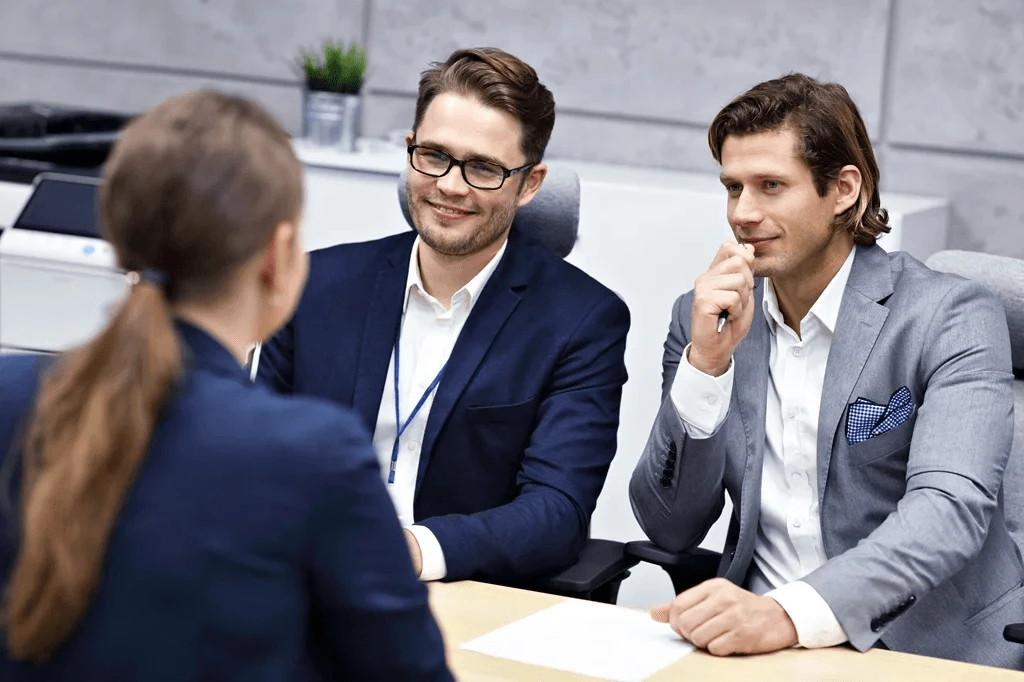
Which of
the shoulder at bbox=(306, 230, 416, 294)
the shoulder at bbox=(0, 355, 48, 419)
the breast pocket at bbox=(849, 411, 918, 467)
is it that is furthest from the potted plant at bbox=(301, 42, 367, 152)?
the shoulder at bbox=(0, 355, 48, 419)

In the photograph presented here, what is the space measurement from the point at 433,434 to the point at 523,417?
0.15 m

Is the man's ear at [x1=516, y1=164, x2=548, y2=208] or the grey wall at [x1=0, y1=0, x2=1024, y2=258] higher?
the grey wall at [x1=0, y1=0, x2=1024, y2=258]

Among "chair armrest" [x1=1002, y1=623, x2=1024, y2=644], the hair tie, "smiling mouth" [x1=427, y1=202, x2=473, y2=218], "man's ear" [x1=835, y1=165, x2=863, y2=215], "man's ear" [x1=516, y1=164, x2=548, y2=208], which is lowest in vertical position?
"chair armrest" [x1=1002, y1=623, x2=1024, y2=644]

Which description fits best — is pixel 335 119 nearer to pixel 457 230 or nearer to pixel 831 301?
pixel 457 230

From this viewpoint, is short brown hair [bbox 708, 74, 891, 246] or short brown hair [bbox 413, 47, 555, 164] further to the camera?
short brown hair [bbox 413, 47, 555, 164]

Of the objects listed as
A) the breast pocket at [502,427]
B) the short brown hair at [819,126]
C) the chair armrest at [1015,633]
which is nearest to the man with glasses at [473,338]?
the breast pocket at [502,427]

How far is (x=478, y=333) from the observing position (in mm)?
2039

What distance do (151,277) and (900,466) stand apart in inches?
50.1

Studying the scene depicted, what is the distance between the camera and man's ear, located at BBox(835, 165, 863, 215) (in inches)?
76.8

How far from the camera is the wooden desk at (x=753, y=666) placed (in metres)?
1.36

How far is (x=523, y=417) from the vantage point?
79.0 inches

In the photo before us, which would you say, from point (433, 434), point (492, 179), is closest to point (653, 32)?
point (492, 179)

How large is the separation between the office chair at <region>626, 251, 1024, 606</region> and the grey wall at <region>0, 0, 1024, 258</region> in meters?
1.15

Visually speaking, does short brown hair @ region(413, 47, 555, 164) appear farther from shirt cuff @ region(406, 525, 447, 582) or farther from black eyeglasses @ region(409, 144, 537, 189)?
shirt cuff @ region(406, 525, 447, 582)
